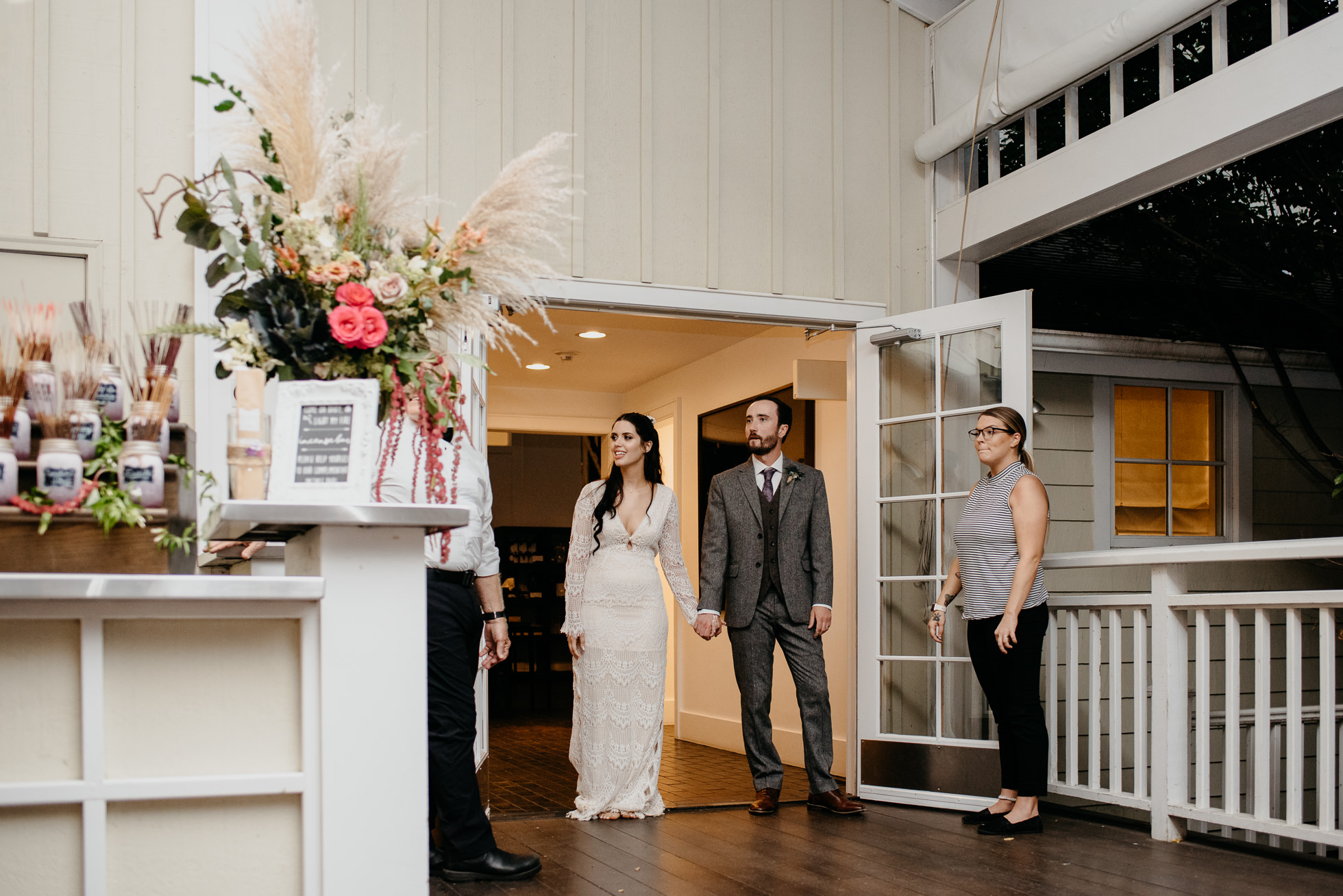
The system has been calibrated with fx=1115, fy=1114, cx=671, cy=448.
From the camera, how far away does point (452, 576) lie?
10.2 ft

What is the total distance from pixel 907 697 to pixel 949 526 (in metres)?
0.74

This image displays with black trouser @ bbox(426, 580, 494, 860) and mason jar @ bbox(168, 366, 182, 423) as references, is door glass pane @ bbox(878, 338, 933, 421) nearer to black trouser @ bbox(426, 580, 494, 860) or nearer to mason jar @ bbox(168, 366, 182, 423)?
black trouser @ bbox(426, 580, 494, 860)

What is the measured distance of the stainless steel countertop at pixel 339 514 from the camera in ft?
5.75

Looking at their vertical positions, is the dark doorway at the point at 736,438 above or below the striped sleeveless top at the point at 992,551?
above

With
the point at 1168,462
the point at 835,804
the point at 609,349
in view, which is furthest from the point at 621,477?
the point at 1168,462

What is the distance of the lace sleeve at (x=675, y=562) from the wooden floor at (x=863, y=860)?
821mm

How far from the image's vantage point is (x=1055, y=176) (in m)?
4.38

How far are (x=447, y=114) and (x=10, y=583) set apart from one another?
311 centimetres

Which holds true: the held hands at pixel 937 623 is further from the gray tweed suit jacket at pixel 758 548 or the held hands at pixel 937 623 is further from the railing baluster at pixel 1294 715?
the railing baluster at pixel 1294 715

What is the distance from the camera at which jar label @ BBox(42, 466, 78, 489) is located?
182cm

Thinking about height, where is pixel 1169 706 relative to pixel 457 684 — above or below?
below

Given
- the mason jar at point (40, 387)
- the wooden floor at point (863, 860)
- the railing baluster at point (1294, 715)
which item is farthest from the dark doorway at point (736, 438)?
the mason jar at point (40, 387)

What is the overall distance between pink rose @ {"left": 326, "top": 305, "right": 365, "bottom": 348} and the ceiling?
3152 mm

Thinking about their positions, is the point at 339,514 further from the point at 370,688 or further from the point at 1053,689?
the point at 1053,689
